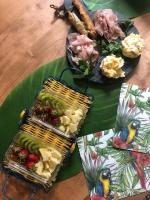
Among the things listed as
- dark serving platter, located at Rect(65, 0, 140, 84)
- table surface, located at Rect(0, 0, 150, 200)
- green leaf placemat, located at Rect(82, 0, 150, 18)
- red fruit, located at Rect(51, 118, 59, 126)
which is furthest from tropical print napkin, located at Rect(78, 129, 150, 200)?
green leaf placemat, located at Rect(82, 0, 150, 18)

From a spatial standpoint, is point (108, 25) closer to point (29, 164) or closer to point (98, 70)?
point (98, 70)

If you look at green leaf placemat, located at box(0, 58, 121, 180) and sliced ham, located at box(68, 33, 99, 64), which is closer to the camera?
green leaf placemat, located at box(0, 58, 121, 180)

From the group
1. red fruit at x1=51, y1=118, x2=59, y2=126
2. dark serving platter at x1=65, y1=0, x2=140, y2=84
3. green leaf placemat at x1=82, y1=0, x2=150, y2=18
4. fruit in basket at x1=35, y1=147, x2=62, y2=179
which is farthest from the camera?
green leaf placemat at x1=82, y1=0, x2=150, y2=18

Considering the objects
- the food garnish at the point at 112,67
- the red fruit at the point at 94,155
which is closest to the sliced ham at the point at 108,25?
the food garnish at the point at 112,67

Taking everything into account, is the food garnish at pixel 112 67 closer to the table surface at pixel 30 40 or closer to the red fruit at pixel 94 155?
the table surface at pixel 30 40

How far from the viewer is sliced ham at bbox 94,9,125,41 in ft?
6.34

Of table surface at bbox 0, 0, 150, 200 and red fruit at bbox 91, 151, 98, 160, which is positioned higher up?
table surface at bbox 0, 0, 150, 200

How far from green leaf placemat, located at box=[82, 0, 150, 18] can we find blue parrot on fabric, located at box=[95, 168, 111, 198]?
0.83 metres

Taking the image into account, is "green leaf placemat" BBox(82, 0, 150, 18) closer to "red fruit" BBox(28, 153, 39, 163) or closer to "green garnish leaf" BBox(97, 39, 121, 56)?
"green garnish leaf" BBox(97, 39, 121, 56)

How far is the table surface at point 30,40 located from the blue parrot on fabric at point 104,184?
47 cm

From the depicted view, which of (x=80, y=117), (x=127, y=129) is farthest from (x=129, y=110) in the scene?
(x=80, y=117)

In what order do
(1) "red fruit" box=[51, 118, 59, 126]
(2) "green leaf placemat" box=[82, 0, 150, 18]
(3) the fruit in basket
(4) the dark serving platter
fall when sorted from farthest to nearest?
(2) "green leaf placemat" box=[82, 0, 150, 18], (4) the dark serving platter, (1) "red fruit" box=[51, 118, 59, 126], (3) the fruit in basket

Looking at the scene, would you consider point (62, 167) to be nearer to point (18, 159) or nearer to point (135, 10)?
point (18, 159)

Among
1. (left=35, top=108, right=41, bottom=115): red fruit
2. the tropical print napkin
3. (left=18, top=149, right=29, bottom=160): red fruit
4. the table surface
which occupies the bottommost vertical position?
the tropical print napkin
